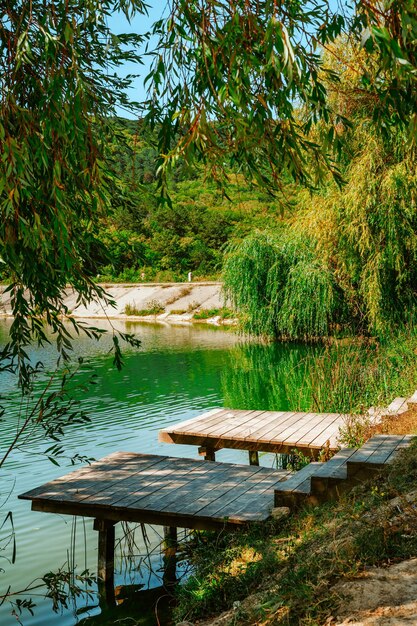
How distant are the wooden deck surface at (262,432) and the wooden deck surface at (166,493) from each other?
60 cm


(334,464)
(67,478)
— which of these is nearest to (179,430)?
(67,478)

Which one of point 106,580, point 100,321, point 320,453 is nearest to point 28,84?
point 106,580

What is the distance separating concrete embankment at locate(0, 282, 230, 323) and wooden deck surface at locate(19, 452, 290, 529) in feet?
71.5

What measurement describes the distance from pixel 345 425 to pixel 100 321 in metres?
24.1

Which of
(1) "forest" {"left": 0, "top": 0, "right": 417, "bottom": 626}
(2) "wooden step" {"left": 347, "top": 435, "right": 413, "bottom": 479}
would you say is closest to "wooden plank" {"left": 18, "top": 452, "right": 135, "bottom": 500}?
(1) "forest" {"left": 0, "top": 0, "right": 417, "bottom": 626}

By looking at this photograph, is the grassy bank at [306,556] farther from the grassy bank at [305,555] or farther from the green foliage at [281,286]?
the green foliage at [281,286]

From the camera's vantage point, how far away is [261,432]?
7.07m

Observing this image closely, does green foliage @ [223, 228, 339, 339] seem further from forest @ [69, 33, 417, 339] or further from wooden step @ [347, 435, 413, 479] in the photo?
wooden step @ [347, 435, 413, 479]

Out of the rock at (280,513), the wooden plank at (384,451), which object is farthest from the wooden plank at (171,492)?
the wooden plank at (384,451)

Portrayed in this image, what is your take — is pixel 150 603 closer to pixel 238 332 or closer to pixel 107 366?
pixel 107 366

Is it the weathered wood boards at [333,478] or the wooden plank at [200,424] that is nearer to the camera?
the weathered wood boards at [333,478]

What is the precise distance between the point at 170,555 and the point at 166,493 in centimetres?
63

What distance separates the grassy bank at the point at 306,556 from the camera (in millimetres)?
3244

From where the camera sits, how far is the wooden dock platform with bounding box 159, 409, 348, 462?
6.71 m
